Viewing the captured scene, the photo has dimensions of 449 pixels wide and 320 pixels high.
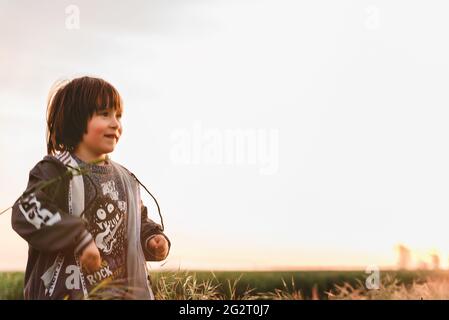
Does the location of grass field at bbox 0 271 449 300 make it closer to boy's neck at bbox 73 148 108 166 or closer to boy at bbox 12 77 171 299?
boy at bbox 12 77 171 299

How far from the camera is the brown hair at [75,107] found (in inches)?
141

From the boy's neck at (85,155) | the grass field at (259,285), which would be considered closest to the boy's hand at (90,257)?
the boy's neck at (85,155)

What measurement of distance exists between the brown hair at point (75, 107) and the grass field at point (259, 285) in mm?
859

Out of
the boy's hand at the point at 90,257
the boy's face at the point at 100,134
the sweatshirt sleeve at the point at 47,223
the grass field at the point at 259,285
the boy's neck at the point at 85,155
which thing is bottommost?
the grass field at the point at 259,285

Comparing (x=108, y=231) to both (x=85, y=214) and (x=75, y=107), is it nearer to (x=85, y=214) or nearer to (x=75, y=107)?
(x=85, y=214)

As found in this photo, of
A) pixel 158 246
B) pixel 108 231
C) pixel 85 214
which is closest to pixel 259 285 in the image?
pixel 158 246

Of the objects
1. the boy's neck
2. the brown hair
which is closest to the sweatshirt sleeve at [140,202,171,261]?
the boy's neck

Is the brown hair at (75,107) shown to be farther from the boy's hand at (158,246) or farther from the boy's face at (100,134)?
the boy's hand at (158,246)

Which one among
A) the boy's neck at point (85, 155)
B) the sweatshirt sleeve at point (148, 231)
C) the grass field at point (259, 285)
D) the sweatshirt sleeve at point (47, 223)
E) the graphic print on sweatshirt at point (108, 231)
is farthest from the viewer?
the grass field at point (259, 285)

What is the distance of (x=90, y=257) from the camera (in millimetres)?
3291

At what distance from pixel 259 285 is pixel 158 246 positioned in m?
0.63

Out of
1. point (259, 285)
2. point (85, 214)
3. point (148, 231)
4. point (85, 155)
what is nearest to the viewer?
point (85, 214)
